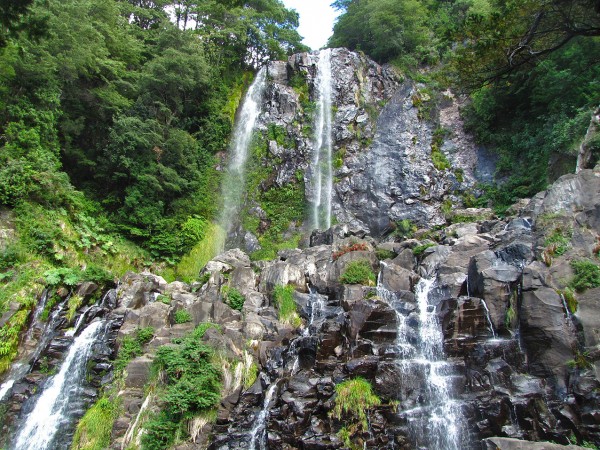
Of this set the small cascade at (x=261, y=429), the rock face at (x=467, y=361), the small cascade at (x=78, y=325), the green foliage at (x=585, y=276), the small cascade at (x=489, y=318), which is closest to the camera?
the rock face at (x=467, y=361)

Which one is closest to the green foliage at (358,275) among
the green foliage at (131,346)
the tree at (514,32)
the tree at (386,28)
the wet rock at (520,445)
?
the green foliage at (131,346)

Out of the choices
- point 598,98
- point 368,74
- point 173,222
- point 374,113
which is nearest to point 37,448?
point 173,222

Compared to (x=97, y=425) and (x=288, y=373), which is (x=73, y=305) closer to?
(x=97, y=425)

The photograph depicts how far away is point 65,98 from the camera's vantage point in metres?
19.5

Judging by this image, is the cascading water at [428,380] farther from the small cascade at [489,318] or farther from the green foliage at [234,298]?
the green foliage at [234,298]

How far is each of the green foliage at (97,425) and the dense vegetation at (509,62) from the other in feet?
37.5

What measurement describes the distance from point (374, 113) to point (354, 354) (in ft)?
62.6

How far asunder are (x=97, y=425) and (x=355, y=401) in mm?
6611

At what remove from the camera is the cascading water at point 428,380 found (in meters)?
8.69

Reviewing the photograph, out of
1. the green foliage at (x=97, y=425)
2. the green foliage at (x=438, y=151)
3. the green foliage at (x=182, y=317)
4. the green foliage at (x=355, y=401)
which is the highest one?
the green foliage at (x=438, y=151)

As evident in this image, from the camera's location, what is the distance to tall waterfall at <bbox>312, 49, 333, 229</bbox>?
75.9ft

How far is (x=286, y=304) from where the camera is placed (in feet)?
44.8

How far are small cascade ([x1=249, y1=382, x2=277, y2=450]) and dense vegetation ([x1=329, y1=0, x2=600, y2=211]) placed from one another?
8349mm

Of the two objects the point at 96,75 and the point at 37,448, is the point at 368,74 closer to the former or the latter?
the point at 96,75
